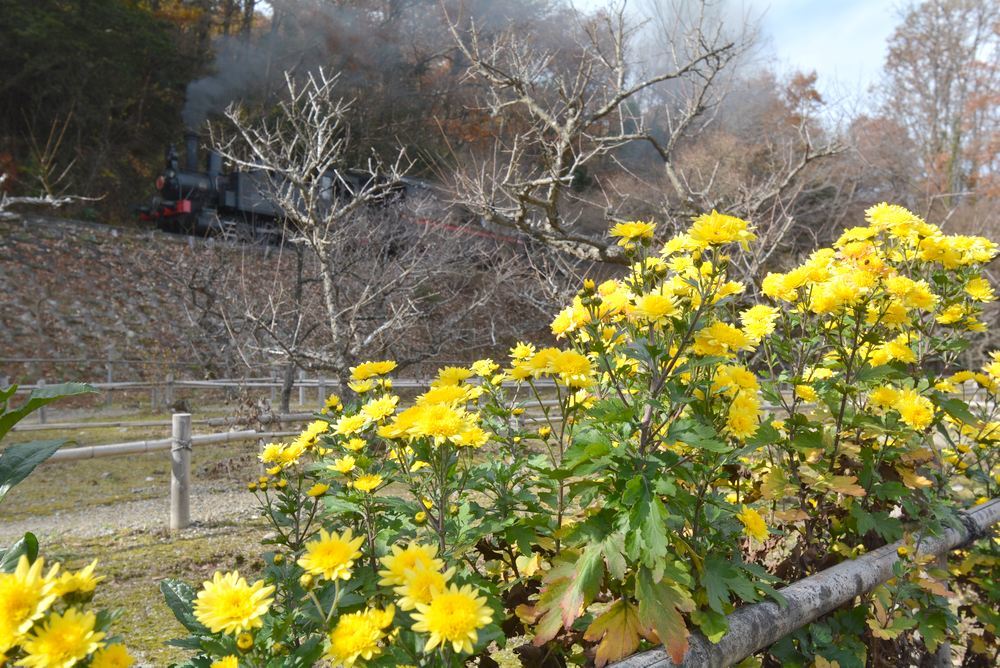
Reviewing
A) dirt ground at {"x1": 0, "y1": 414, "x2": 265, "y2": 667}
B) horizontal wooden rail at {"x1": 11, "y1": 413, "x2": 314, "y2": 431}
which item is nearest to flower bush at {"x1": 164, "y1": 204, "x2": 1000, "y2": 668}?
dirt ground at {"x1": 0, "y1": 414, "x2": 265, "y2": 667}

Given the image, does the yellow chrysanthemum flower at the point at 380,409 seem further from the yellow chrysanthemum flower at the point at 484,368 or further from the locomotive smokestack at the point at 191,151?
the locomotive smokestack at the point at 191,151

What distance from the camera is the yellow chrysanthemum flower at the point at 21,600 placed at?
26.1 inches

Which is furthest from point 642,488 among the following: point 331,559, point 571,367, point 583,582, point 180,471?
point 180,471

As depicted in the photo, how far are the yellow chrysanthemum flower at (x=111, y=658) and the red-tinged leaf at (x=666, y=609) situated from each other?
30.7 inches

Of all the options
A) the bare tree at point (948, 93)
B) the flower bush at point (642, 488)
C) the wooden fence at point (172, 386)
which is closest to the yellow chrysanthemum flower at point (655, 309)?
the flower bush at point (642, 488)

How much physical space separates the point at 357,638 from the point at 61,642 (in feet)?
1.10

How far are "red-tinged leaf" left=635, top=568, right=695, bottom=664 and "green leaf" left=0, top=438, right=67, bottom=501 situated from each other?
3.48 feet

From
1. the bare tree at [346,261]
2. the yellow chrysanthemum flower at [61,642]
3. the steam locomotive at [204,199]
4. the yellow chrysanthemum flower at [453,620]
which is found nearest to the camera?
the yellow chrysanthemum flower at [61,642]

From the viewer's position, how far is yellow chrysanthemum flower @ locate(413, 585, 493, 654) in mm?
771

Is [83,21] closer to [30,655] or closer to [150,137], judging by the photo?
[150,137]

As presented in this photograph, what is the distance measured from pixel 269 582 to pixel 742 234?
1.17 metres

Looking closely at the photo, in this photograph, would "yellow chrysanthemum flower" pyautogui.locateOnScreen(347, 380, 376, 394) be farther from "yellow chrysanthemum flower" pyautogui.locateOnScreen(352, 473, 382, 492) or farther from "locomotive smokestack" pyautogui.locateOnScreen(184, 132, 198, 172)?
"locomotive smokestack" pyautogui.locateOnScreen(184, 132, 198, 172)

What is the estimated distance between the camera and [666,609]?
108 centimetres

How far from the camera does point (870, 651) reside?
169 centimetres
